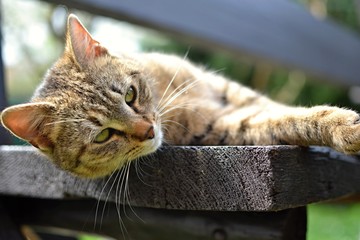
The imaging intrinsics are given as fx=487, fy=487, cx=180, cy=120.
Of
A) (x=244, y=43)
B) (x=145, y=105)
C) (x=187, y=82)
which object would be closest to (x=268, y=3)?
(x=244, y=43)

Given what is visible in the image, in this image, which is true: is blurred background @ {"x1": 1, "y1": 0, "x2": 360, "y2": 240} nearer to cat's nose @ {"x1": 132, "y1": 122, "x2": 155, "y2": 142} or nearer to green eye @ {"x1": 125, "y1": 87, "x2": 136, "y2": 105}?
green eye @ {"x1": 125, "y1": 87, "x2": 136, "y2": 105}

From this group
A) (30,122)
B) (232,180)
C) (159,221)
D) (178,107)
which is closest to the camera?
(232,180)

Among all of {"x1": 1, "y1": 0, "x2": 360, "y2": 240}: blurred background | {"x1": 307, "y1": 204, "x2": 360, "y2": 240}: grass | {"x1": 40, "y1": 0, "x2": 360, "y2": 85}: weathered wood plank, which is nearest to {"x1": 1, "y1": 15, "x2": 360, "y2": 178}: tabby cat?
{"x1": 40, "y1": 0, "x2": 360, "y2": 85}: weathered wood plank

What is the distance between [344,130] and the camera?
3.51ft

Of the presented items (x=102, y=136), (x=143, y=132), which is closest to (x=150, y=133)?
(x=143, y=132)

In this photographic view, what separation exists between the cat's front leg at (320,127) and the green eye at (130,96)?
0.40 metres

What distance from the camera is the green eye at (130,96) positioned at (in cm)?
140

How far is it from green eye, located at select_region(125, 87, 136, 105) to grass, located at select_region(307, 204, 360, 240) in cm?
112

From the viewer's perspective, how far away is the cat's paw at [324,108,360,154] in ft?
3.44

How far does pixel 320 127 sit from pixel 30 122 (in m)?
0.74

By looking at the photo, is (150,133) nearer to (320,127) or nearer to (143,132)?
(143,132)

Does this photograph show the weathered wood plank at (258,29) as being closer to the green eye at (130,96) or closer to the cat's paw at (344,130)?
the green eye at (130,96)

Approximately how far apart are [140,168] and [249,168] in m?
0.35

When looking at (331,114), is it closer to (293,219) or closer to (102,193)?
(293,219)
